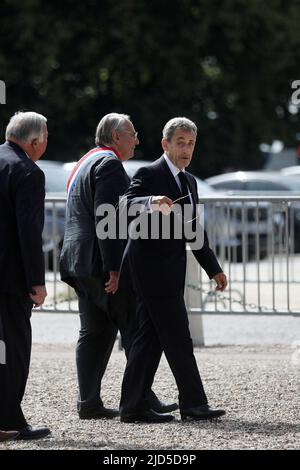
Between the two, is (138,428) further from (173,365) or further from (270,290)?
(270,290)

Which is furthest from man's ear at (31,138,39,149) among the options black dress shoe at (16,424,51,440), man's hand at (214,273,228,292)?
black dress shoe at (16,424,51,440)

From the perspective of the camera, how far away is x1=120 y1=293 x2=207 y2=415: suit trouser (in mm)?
7344

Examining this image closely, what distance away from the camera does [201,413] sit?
24.0ft

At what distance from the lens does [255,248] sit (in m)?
11.1

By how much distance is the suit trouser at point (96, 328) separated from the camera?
7.50m

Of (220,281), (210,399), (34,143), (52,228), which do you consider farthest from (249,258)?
(34,143)

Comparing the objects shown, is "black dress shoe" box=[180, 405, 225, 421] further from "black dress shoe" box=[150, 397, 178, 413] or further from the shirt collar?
the shirt collar

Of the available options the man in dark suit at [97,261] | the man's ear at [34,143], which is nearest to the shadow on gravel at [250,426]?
the man in dark suit at [97,261]

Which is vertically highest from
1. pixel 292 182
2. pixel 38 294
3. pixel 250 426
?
pixel 292 182

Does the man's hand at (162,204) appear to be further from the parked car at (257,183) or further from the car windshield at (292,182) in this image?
the car windshield at (292,182)

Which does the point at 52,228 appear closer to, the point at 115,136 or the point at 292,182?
the point at 115,136

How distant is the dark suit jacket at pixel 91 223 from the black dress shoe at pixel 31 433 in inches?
39.9

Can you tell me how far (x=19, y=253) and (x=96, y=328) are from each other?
1.05 m

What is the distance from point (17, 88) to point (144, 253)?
95.6 feet
